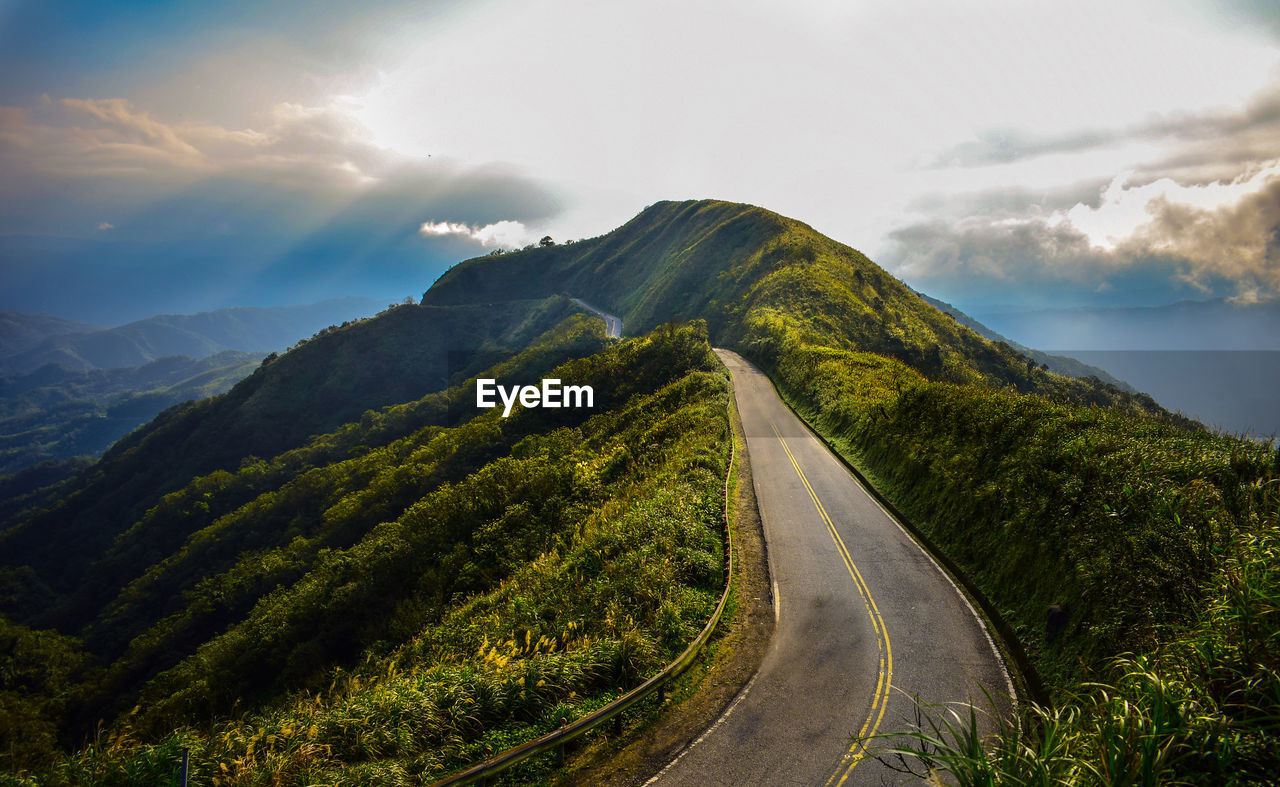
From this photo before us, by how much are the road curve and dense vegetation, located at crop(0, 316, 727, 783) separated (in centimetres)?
238

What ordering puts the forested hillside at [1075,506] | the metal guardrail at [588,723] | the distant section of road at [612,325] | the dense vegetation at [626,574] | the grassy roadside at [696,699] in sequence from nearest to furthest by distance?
the dense vegetation at [626,574] → the metal guardrail at [588,723] → the forested hillside at [1075,506] → the grassy roadside at [696,699] → the distant section of road at [612,325]

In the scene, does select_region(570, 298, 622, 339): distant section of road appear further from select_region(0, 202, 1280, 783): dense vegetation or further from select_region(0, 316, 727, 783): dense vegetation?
select_region(0, 316, 727, 783): dense vegetation

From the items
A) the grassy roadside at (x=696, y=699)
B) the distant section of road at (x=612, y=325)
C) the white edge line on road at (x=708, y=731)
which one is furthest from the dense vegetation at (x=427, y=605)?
the distant section of road at (x=612, y=325)

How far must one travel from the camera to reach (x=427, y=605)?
21.2 metres

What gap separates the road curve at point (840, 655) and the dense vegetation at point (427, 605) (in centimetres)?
238

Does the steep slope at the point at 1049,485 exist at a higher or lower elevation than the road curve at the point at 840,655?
higher

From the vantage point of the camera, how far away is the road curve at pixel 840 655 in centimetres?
940

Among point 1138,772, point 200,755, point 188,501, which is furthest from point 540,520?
point 188,501

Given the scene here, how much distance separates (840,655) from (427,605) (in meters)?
17.3

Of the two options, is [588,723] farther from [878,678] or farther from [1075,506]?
[1075,506]

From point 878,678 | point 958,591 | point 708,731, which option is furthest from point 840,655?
point 958,591

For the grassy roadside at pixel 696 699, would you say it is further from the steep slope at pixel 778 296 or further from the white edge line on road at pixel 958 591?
the steep slope at pixel 778 296

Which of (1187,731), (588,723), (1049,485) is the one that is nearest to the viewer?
(1187,731)

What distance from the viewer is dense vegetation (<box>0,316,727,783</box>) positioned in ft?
30.8
